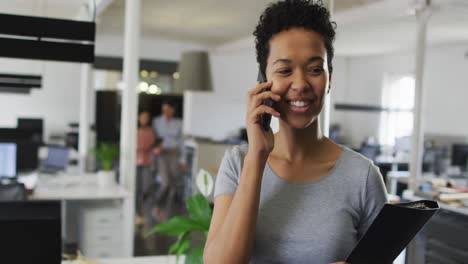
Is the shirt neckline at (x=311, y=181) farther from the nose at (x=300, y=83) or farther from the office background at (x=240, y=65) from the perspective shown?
the office background at (x=240, y=65)

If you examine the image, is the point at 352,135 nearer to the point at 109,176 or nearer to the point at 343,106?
the point at 343,106

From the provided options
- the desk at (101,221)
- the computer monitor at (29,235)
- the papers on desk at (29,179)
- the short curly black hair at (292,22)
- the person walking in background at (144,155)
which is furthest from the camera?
the person walking in background at (144,155)

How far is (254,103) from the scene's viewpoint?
1.12m

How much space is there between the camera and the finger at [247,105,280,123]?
111cm

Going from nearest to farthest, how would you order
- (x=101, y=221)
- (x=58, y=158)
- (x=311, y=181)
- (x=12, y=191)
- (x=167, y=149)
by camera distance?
(x=311, y=181) < (x=12, y=191) < (x=101, y=221) < (x=58, y=158) < (x=167, y=149)

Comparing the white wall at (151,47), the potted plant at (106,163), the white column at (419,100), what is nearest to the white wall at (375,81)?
the white wall at (151,47)

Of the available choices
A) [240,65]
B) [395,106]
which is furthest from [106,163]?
[395,106]

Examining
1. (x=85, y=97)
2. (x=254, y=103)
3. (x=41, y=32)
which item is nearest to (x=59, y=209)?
(x=254, y=103)

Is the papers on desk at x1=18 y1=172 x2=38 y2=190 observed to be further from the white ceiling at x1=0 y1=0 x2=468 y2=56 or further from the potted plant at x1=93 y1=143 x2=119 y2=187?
the white ceiling at x1=0 y1=0 x2=468 y2=56

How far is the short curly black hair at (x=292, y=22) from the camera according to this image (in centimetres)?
116

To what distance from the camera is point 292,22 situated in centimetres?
116

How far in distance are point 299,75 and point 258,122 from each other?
0.13 metres

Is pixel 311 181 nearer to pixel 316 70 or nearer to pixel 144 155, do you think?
pixel 316 70

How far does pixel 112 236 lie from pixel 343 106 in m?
6.04
